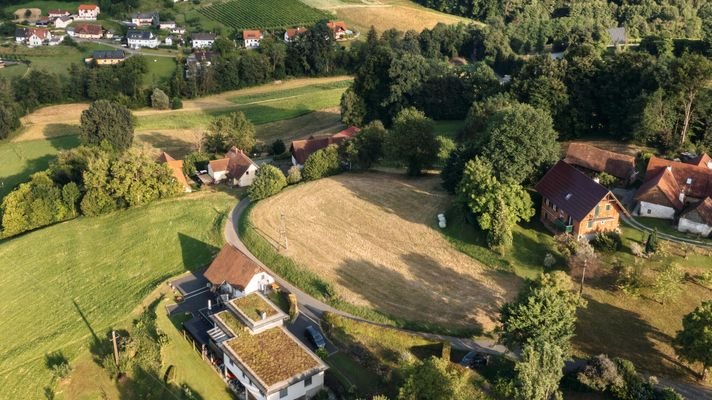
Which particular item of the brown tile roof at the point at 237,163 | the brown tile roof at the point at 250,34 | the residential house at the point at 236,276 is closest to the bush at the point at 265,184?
the brown tile roof at the point at 237,163

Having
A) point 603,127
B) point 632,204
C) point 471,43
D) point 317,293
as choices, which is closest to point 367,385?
point 317,293

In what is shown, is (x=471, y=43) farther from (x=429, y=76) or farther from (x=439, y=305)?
(x=439, y=305)

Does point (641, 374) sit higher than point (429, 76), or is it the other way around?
point (429, 76)

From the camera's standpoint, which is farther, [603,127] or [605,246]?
[603,127]

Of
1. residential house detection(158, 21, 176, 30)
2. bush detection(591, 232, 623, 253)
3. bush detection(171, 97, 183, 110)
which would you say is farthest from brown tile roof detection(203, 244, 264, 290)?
residential house detection(158, 21, 176, 30)

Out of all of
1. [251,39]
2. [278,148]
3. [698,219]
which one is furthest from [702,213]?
[251,39]
